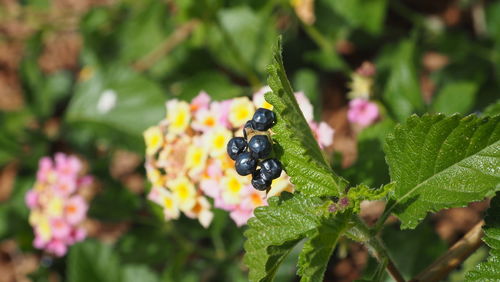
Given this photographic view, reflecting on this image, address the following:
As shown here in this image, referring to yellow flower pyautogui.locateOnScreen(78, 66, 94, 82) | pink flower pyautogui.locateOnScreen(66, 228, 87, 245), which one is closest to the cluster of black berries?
pink flower pyautogui.locateOnScreen(66, 228, 87, 245)

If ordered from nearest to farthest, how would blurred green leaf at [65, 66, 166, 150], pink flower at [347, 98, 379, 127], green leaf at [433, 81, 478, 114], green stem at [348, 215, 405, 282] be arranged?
green stem at [348, 215, 405, 282]
green leaf at [433, 81, 478, 114]
pink flower at [347, 98, 379, 127]
blurred green leaf at [65, 66, 166, 150]

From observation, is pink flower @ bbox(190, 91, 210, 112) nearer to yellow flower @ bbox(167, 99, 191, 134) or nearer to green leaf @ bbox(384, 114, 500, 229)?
yellow flower @ bbox(167, 99, 191, 134)

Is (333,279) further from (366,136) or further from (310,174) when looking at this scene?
(310,174)

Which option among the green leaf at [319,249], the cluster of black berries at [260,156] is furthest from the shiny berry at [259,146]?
the green leaf at [319,249]

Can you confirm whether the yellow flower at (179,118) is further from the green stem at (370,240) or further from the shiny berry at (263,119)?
the green stem at (370,240)

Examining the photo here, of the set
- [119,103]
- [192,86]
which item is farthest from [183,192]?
[119,103]
